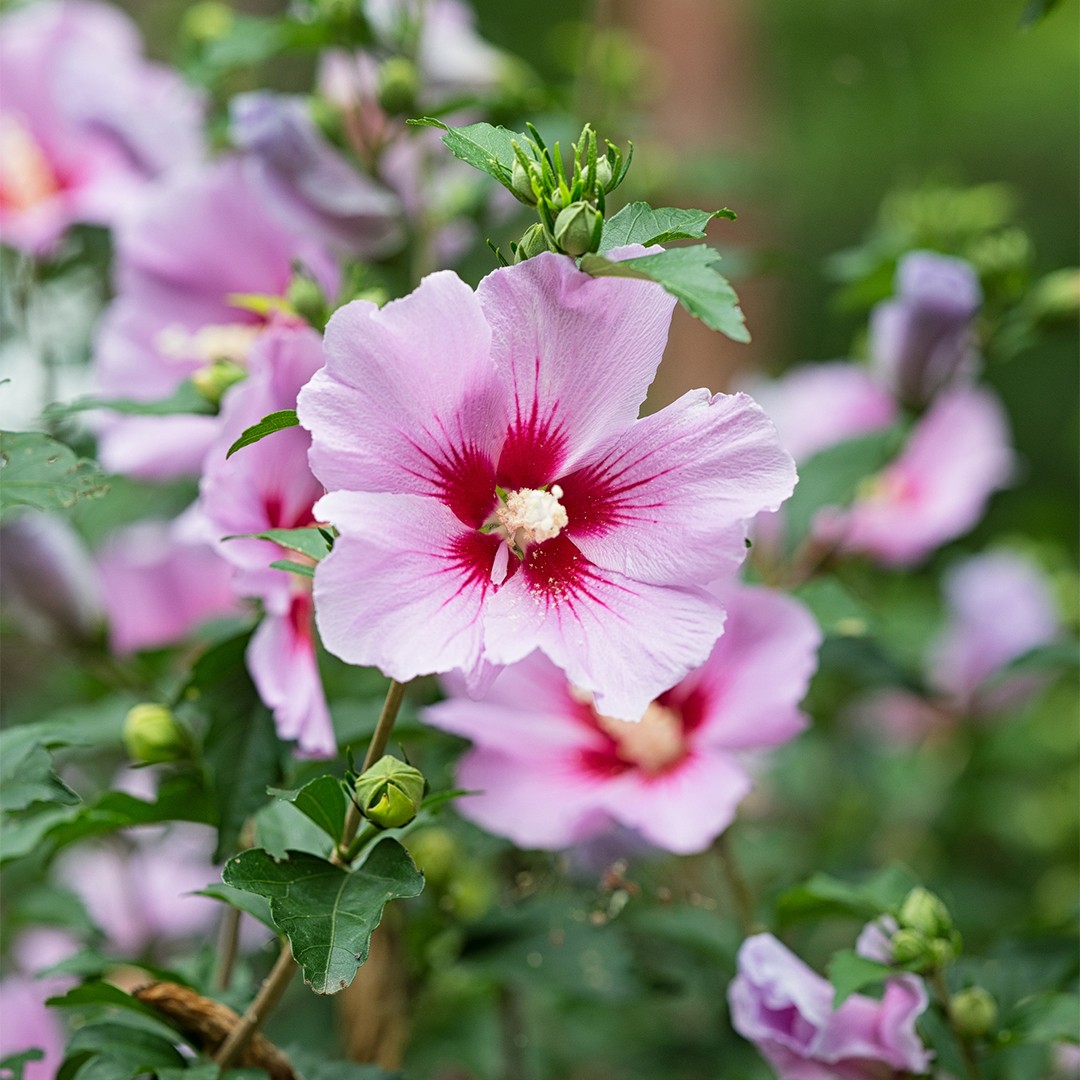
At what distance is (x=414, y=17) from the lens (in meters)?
1.09

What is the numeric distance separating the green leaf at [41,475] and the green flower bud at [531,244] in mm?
208

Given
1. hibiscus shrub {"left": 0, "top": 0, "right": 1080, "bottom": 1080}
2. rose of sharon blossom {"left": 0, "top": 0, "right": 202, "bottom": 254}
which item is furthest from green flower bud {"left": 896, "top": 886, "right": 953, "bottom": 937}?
rose of sharon blossom {"left": 0, "top": 0, "right": 202, "bottom": 254}

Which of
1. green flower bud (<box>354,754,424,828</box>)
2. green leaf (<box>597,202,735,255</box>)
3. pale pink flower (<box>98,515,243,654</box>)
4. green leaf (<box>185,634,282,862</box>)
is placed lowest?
pale pink flower (<box>98,515,243,654</box>)

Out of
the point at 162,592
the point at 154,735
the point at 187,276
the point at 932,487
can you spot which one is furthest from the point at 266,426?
the point at 932,487

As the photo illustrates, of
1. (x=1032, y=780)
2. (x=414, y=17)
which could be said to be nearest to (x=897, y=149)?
(x=1032, y=780)

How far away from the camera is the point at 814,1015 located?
0.67 m

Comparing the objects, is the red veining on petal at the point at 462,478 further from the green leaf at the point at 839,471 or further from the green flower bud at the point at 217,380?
the green leaf at the point at 839,471

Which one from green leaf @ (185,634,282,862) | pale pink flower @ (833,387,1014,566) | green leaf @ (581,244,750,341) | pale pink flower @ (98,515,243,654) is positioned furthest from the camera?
pale pink flower @ (833,387,1014,566)

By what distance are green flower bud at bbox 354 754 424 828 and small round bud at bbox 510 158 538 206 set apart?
24 centimetres

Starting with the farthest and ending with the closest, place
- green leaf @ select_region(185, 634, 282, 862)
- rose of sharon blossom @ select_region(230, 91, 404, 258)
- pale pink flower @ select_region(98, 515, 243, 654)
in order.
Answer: pale pink flower @ select_region(98, 515, 243, 654) < rose of sharon blossom @ select_region(230, 91, 404, 258) < green leaf @ select_region(185, 634, 282, 862)

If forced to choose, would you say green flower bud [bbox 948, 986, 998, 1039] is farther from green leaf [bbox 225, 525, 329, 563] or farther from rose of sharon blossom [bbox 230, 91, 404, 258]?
rose of sharon blossom [bbox 230, 91, 404, 258]

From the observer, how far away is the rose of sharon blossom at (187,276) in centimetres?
97

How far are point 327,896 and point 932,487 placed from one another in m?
0.87

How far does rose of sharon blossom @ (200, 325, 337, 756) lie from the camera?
0.67 m
